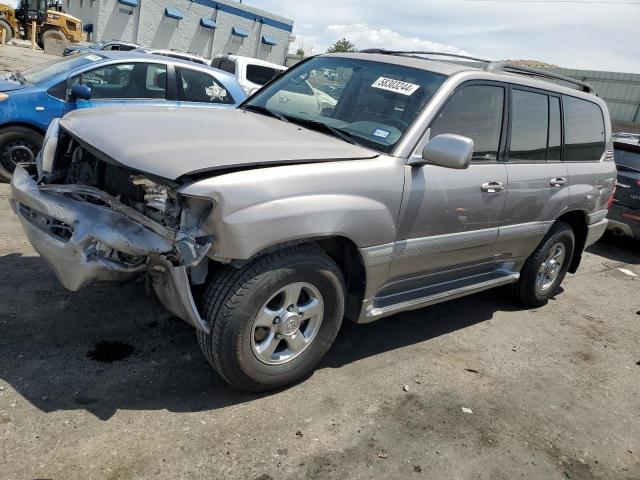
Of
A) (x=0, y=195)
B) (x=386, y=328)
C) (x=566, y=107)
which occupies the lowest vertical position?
(x=0, y=195)

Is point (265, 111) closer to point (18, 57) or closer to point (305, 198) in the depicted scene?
point (305, 198)

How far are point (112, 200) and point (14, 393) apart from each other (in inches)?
44.2

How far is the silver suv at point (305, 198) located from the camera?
8.72 feet

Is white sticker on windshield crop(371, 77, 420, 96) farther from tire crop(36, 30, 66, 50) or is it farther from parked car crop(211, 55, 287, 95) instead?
tire crop(36, 30, 66, 50)

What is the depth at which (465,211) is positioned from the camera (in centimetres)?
367

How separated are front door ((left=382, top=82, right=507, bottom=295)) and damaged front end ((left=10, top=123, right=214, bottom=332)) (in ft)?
4.28

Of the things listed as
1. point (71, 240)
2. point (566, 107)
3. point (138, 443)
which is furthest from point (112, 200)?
point (566, 107)

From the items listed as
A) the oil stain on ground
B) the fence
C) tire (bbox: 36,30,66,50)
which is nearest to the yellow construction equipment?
tire (bbox: 36,30,66,50)

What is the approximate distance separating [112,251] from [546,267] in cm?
398

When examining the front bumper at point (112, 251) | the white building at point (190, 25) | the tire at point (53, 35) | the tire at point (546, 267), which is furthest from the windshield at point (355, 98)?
the white building at point (190, 25)

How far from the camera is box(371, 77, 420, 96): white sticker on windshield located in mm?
3562

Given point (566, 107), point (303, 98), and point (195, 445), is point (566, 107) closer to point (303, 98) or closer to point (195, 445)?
point (303, 98)

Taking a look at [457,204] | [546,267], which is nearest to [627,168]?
[546,267]

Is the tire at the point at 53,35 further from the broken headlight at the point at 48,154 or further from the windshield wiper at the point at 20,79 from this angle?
the broken headlight at the point at 48,154
